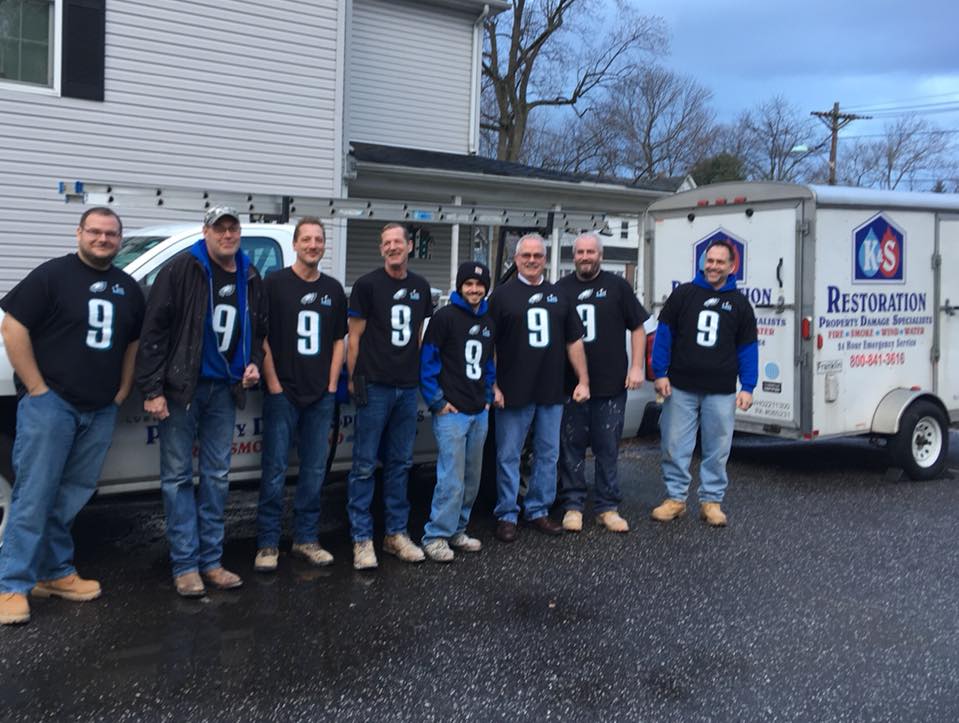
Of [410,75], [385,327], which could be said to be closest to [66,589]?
[385,327]

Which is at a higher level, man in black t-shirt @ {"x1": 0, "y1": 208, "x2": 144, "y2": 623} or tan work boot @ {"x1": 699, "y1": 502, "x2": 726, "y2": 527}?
man in black t-shirt @ {"x1": 0, "y1": 208, "x2": 144, "y2": 623}

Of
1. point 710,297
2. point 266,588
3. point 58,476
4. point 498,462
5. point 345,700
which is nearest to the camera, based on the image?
point 345,700

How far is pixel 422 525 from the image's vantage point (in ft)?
21.2

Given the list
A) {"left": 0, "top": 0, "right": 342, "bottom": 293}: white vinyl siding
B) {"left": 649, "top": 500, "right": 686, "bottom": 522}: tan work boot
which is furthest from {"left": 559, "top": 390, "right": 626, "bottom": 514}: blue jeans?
{"left": 0, "top": 0, "right": 342, "bottom": 293}: white vinyl siding

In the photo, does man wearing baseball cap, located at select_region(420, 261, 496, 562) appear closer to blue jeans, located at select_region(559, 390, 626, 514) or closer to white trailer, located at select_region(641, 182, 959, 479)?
blue jeans, located at select_region(559, 390, 626, 514)

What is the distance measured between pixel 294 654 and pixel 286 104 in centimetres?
1025

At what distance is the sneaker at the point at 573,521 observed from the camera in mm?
6320

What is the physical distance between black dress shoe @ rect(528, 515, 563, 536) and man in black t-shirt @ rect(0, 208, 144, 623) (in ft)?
9.48

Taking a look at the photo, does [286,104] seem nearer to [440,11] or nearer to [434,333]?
[440,11]

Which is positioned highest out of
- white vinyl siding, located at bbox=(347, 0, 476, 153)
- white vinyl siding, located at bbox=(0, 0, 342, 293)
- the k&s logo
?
white vinyl siding, located at bbox=(347, 0, 476, 153)

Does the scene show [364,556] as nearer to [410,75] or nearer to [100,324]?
[100,324]

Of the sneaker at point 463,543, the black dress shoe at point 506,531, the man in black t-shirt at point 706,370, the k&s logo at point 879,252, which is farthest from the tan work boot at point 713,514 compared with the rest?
the k&s logo at point 879,252

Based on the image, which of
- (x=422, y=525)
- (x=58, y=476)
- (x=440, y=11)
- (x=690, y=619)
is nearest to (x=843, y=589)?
(x=690, y=619)

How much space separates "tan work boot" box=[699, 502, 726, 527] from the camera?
21.6 ft
